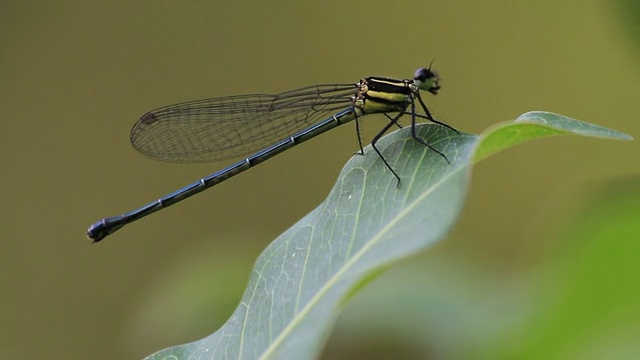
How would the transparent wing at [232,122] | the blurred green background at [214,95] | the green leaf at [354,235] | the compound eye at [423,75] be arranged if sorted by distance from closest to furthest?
the green leaf at [354,235] < the compound eye at [423,75] < the transparent wing at [232,122] < the blurred green background at [214,95]

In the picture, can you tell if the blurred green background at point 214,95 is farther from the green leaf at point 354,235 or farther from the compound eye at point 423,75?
the green leaf at point 354,235

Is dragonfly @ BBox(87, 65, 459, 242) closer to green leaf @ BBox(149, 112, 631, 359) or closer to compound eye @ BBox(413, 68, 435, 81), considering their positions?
compound eye @ BBox(413, 68, 435, 81)

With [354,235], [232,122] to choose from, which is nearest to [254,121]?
[232,122]

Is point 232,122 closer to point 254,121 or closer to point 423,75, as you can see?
point 254,121

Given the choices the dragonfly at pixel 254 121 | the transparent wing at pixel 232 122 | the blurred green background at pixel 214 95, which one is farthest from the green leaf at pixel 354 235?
the blurred green background at pixel 214 95

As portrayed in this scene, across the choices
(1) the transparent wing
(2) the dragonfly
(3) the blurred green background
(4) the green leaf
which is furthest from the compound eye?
(3) the blurred green background

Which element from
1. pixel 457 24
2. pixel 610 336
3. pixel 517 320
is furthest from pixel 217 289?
pixel 457 24
